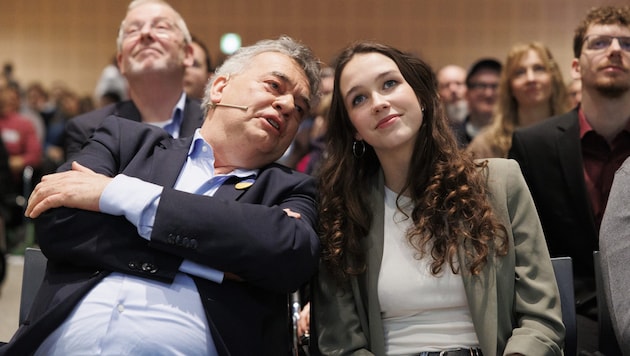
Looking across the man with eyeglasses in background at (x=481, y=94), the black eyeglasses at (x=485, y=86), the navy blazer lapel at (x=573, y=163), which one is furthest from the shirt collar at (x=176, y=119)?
the black eyeglasses at (x=485, y=86)

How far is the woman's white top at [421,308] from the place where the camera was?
85.7 inches

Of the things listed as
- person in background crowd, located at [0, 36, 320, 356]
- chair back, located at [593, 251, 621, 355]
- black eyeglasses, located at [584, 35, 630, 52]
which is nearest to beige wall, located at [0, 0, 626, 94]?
black eyeglasses, located at [584, 35, 630, 52]

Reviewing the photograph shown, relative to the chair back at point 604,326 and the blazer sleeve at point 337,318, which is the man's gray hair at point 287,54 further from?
the chair back at point 604,326

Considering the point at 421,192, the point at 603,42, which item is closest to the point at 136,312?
the point at 421,192

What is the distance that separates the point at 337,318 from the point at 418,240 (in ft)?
1.13

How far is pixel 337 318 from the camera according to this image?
88.8 inches

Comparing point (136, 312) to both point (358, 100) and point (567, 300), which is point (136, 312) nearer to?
point (358, 100)

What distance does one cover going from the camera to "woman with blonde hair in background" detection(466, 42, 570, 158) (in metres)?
3.97

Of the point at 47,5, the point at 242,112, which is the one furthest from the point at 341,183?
the point at 47,5

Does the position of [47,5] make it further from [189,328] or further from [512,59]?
[189,328]

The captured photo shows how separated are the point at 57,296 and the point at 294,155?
10.9ft

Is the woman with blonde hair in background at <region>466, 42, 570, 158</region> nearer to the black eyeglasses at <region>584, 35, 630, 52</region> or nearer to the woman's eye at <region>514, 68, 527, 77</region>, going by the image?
the woman's eye at <region>514, 68, 527, 77</region>

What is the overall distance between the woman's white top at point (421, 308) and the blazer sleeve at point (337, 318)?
8cm

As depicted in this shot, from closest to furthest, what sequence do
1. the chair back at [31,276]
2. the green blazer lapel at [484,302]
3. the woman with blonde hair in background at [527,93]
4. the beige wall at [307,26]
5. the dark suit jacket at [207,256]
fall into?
the dark suit jacket at [207,256]
the green blazer lapel at [484,302]
the chair back at [31,276]
the woman with blonde hair in background at [527,93]
the beige wall at [307,26]
